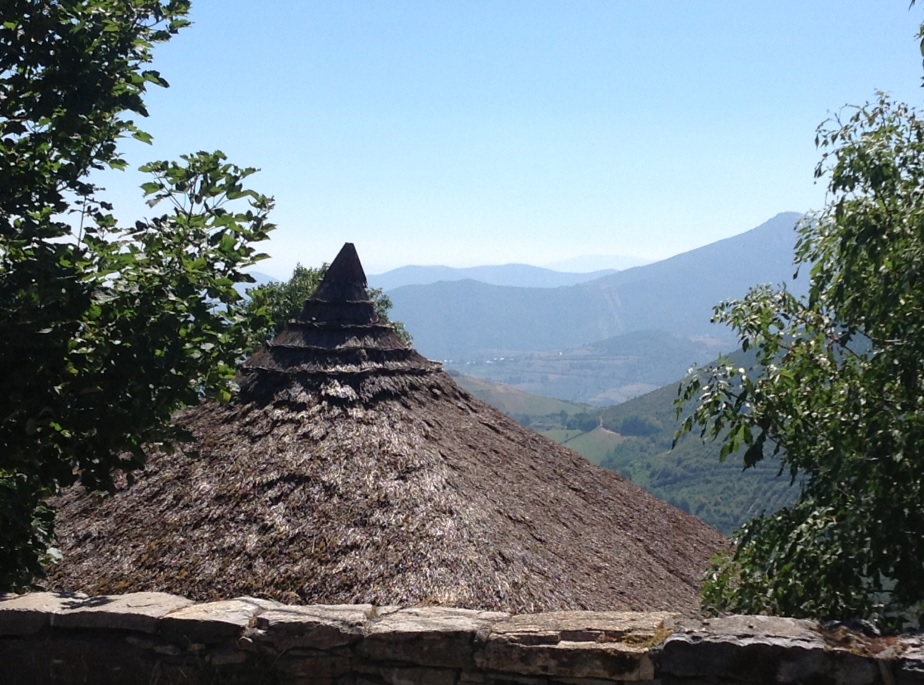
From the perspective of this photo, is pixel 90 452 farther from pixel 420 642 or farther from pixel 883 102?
pixel 883 102

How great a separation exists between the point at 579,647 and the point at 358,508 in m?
6.51

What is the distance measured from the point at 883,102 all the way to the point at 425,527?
6455 mm

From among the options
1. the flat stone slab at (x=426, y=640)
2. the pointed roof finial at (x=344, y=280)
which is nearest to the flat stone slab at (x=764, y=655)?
the flat stone slab at (x=426, y=640)

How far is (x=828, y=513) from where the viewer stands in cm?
543

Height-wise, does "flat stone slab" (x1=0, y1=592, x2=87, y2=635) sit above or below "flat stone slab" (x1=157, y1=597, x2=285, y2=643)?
above

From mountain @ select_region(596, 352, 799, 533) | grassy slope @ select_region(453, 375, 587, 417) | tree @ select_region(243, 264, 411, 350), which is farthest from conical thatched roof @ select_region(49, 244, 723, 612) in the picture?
grassy slope @ select_region(453, 375, 587, 417)

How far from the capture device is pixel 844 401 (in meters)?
5.24

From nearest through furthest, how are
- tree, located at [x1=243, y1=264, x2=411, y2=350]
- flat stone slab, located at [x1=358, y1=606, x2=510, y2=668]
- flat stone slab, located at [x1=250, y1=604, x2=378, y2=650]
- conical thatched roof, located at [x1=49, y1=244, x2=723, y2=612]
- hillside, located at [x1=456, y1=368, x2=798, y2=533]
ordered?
flat stone slab, located at [x1=358, y1=606, x2=510, y2=668], flat stone slab, located at [x1=250, y1=604, x2=378, y2=650], conical thatched roof, located at [x1=49, y1=244, x2=723, y2=612], tree, located at [x1=243, y1=264, x2=411, y2=350], hillside, located at [x1=456, y1=368, x2=798, y2=533]

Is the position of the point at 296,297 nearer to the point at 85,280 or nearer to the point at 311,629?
the point at 85,280

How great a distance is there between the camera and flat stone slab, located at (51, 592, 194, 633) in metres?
4.20

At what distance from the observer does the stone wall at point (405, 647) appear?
11.2ft

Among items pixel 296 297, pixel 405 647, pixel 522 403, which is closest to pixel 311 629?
pixel 405 647

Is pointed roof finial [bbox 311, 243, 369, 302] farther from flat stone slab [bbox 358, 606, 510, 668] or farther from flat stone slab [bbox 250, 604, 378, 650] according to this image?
flat stone slab [bbox 358, 606, 510, 668]

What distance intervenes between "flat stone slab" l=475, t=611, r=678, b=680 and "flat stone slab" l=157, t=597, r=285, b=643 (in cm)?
124
